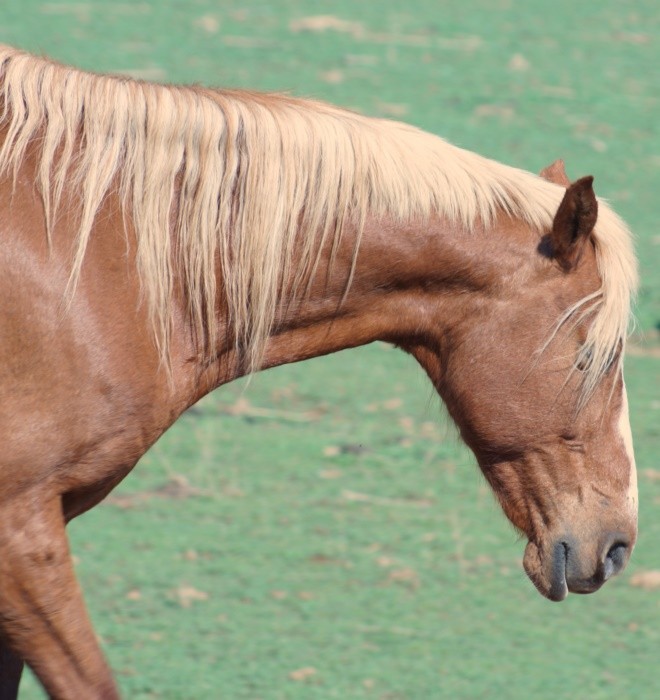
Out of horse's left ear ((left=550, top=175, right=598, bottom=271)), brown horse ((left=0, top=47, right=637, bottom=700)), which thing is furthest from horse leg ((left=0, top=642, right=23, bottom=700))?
horse's left ear ((left=550, top=175, right=598, bottom=271))

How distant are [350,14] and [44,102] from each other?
9227 mm

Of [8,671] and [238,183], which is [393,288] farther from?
[8,671]

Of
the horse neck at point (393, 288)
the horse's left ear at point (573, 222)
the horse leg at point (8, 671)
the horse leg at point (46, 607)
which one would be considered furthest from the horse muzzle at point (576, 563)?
the horse leg at point (8, 671)

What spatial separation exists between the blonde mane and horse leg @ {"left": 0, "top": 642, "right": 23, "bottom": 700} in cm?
92

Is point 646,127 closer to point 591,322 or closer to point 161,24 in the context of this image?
point 161,24

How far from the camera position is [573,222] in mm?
3010

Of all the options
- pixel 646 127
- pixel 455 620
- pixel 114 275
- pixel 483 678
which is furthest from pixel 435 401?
pixel 646 127

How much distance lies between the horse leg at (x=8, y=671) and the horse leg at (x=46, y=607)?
1.14 feet

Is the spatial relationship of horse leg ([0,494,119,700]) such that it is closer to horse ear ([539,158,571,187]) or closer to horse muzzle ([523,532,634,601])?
horse muzzle ([523,532,634,601])

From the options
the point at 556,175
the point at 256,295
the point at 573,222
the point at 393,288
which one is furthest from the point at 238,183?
the point at 556,175

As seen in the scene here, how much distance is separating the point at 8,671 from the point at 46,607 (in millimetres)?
471

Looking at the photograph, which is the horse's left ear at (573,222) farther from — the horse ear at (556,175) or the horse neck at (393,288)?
the horse ear at (556,175)

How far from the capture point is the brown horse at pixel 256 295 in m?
2.78

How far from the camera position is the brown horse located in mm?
2783
